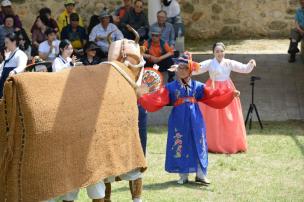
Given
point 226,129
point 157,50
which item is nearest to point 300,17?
point 157,50

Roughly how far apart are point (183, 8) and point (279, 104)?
6749mm

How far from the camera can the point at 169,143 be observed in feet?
26.7

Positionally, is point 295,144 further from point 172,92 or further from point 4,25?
point 4,25

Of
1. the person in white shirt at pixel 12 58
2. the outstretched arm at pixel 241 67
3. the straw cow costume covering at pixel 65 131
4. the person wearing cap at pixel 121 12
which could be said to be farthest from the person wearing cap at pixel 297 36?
the straw cow costume covering at pixel 65 131

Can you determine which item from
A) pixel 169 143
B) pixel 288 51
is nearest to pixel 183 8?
pixel 288 51

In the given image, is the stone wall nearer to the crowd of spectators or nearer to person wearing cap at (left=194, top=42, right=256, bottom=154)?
the crowd of spectators

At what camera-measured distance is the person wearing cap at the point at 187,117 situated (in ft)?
26.1

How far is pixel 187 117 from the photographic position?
8008mm

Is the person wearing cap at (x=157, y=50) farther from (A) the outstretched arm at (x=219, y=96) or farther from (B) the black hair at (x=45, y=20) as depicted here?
(A) the outstretched arm at (x=219, y=96)

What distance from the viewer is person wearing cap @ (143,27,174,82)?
13.9 metres

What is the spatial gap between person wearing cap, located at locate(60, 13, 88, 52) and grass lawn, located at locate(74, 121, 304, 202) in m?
→ 4.38

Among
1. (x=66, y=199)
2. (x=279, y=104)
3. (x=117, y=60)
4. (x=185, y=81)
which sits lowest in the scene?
(x=279, y=104)

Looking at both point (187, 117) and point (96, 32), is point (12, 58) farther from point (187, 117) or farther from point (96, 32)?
point (96, 32)

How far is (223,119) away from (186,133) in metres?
1.83
